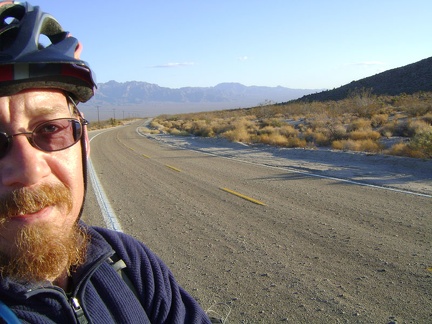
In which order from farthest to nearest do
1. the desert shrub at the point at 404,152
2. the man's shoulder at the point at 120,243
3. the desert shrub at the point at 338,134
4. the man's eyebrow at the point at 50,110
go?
the desert shrub at the point at 338,134, the desert shrub at the point at 404,152, the man's shoulder at the point at 120,243, the man's eyebrow at the point at 50,110

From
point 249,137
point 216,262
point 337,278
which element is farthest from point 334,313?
point 249,137

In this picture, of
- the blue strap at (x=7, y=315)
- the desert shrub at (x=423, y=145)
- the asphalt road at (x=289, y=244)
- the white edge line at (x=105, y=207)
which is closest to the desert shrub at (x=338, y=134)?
the desert shrub at (x=423, y=145)

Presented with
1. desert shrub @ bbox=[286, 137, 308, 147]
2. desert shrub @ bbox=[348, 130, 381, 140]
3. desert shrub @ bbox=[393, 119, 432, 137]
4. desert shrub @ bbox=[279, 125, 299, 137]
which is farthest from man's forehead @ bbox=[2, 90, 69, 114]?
desert shrub @ bbox=[279, 125, 299, 137]

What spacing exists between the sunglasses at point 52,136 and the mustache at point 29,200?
0.53 ft

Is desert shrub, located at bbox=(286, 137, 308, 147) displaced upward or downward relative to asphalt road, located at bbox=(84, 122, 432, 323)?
downward

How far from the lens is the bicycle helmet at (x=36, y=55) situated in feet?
4.90

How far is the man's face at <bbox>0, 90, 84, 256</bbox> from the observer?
1.42 metres

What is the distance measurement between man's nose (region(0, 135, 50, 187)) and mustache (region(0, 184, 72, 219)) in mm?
34

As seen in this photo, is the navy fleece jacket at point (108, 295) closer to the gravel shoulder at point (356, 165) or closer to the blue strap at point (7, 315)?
the blue strap at point (7, 315)

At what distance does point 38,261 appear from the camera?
1.48 meters

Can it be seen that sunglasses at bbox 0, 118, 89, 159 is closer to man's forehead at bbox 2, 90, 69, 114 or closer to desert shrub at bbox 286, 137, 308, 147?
man's forehead at bbox 2, 90, 69, 114

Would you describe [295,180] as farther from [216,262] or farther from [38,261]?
[38,261]

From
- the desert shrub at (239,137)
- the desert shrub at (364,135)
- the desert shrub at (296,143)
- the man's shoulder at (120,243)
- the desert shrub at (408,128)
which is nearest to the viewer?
the man's shoulder at (120,243)

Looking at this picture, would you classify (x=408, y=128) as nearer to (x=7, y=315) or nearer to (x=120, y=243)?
(x=120, y=243)
